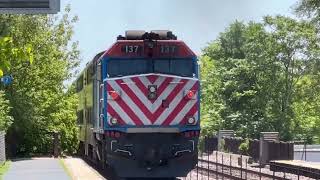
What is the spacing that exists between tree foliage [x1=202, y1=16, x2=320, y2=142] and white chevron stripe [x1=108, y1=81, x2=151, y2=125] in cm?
3771

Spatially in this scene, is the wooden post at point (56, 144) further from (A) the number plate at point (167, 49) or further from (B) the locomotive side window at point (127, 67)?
(A) the number plate at point (167, 49)

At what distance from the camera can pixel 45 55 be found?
128 feet

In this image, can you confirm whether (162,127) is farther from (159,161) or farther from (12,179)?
(12,179)

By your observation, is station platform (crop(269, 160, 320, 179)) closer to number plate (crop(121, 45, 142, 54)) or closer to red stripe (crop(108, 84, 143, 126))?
red stripe (crop(108, 84, 143, 126))

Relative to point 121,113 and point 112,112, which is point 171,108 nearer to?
point 121,113

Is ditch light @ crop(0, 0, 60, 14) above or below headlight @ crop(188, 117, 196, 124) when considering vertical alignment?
above

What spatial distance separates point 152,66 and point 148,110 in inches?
45.4

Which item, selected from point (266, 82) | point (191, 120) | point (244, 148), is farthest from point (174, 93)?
point (266, 82)

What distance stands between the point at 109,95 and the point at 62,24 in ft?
101

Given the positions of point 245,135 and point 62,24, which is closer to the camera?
point 62,24

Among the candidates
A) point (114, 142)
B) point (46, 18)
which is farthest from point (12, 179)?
point (46, 18)

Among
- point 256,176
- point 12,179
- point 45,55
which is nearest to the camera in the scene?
point 12,179

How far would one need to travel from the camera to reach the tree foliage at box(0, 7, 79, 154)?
122ft

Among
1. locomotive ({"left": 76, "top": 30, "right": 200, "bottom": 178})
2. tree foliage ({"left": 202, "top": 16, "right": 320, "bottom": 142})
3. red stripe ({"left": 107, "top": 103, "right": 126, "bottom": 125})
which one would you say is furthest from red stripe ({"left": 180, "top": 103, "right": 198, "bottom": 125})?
tree foliage ({"left": 202, "top": 16, "right": 320, "bottom": 142})
